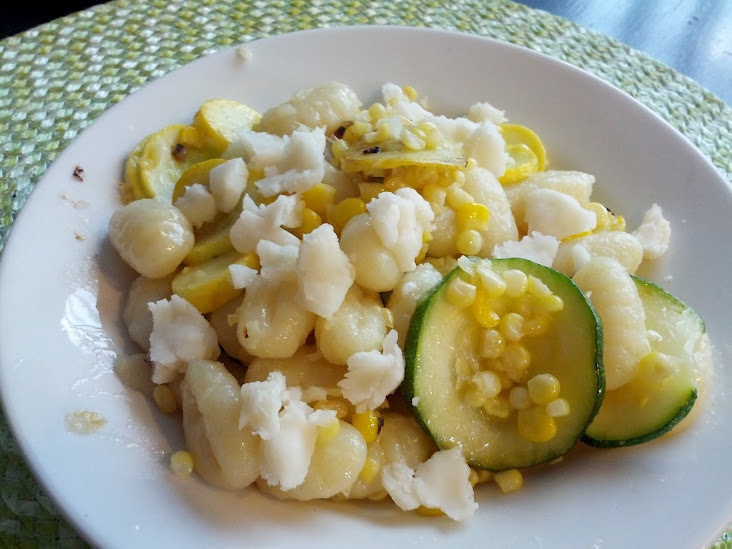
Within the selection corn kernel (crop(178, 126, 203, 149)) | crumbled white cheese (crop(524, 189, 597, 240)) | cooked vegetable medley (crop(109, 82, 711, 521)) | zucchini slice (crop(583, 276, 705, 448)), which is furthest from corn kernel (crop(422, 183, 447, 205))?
corn kernel (crop(178, 126, 203, 149))

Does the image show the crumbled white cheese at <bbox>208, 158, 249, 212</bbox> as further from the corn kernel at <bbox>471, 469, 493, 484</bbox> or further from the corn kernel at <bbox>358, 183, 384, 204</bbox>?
the corn kernel at <bbox>471, 469, 493, 484</bbox>

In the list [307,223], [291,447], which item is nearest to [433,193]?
[307,223]

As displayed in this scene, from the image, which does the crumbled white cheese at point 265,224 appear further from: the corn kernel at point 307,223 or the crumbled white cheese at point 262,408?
the crumbled white cheese at point 262,408

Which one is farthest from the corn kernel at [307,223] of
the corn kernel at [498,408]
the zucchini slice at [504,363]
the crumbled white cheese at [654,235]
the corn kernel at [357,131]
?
the crumbled white cheese at [654,235]

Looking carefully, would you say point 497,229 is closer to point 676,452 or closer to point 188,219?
point 676,452

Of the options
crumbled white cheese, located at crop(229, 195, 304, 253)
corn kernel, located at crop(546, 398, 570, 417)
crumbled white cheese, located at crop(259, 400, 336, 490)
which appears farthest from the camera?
crumbled white cheese, located at crop(229, 195, 304, 253)

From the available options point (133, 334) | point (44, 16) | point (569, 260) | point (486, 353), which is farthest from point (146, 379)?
point (44, 16)
